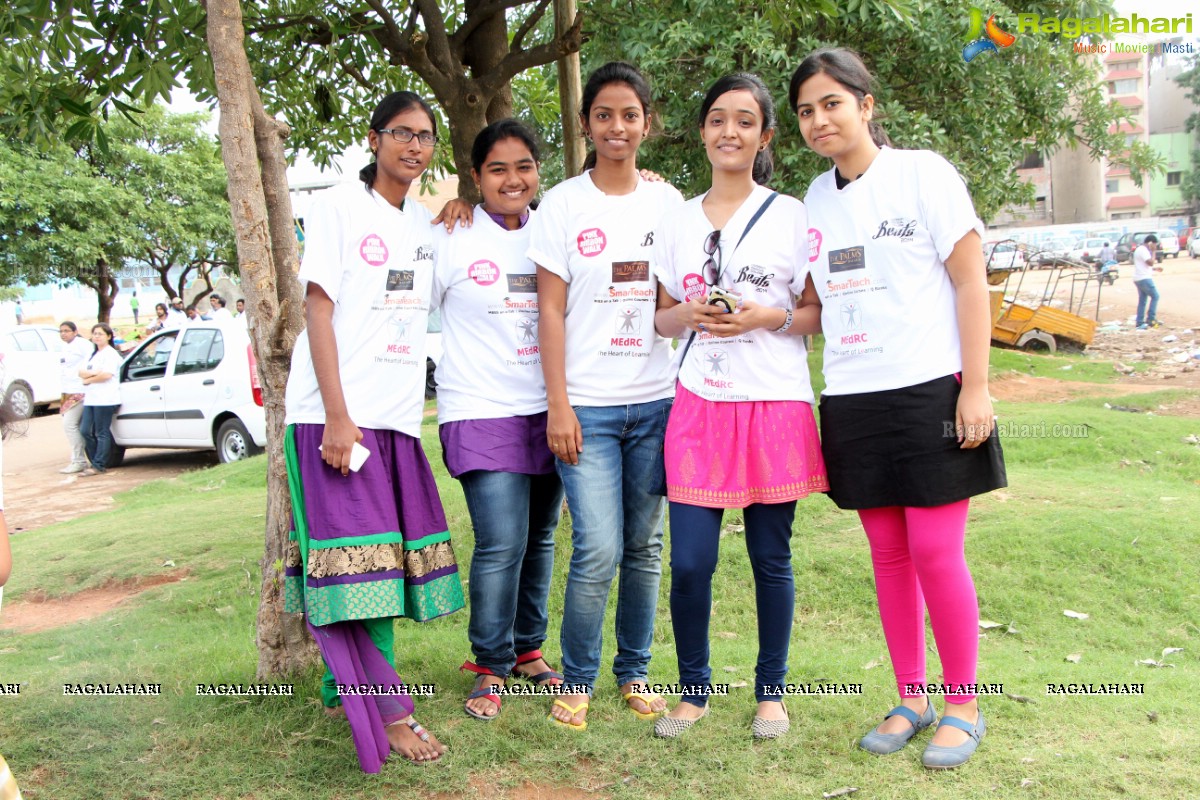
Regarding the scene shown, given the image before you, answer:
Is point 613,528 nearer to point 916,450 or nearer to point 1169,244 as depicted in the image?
point 916,450

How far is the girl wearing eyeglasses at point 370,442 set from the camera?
2873 mm

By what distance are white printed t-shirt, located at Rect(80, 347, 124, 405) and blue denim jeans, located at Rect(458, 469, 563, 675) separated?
8989mm

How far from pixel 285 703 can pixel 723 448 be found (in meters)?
1.73

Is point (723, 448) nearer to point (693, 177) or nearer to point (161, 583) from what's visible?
point (161, 583)

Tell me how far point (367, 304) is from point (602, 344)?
72 cm

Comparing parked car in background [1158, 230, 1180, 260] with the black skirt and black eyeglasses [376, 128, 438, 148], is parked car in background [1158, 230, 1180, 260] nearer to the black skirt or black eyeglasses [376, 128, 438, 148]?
the black skirt

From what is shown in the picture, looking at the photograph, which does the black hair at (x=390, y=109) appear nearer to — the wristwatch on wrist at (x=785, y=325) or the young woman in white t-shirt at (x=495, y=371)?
the young woman in white t-shirt at (x=495, y=371)

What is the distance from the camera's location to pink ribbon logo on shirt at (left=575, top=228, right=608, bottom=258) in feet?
10.00

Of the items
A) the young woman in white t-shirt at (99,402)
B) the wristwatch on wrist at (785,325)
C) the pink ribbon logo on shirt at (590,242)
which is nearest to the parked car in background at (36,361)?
the young woman in white t-shirt at (99,402)

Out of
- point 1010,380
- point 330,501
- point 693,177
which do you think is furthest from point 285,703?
point 1010,380

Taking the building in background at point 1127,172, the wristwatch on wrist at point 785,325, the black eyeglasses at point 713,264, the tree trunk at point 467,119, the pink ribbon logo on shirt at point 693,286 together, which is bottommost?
the wristwatch on wrist at point 785,325

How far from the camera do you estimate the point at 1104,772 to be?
2.74 m

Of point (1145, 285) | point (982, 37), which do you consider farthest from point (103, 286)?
point (1145, 285)

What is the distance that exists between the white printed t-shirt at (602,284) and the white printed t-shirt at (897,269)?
1.95ft
